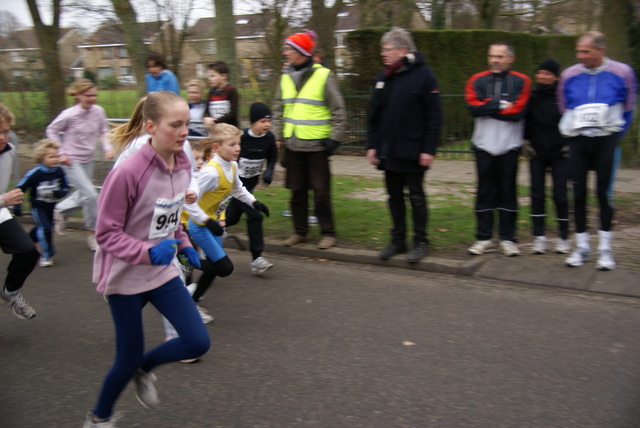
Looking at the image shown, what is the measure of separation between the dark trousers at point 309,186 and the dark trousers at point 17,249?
10.1 ft

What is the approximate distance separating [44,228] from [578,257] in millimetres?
5525

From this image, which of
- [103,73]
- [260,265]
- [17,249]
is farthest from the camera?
[103,73]

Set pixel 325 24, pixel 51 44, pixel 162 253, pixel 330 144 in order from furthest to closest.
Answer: pixel 325 24, pixel 51 44, pixel 330 144, pixel 162 253

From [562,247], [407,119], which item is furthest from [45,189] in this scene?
[562,247]

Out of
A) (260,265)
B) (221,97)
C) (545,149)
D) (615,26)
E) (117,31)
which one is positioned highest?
(117,31)

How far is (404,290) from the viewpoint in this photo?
232 inches

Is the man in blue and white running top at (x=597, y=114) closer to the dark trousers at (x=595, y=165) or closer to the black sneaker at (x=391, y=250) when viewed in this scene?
the dark trousers at (x=595, y=165)

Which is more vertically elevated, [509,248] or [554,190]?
[554,190]

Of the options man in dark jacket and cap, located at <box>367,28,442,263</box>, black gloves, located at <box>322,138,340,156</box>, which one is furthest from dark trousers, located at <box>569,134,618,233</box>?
black gloves, located at <box>322,138,340,156</box>

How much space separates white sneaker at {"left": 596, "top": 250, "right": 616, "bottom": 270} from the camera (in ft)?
19.6

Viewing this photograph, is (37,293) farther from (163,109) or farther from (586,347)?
(586,347)

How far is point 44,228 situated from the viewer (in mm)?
7020

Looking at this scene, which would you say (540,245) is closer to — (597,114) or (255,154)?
(597,114)

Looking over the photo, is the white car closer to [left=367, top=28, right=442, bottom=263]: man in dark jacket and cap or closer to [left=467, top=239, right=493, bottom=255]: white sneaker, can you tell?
[left=367, top=28, right=442, bottom=263]: man in dark jacket and cap
